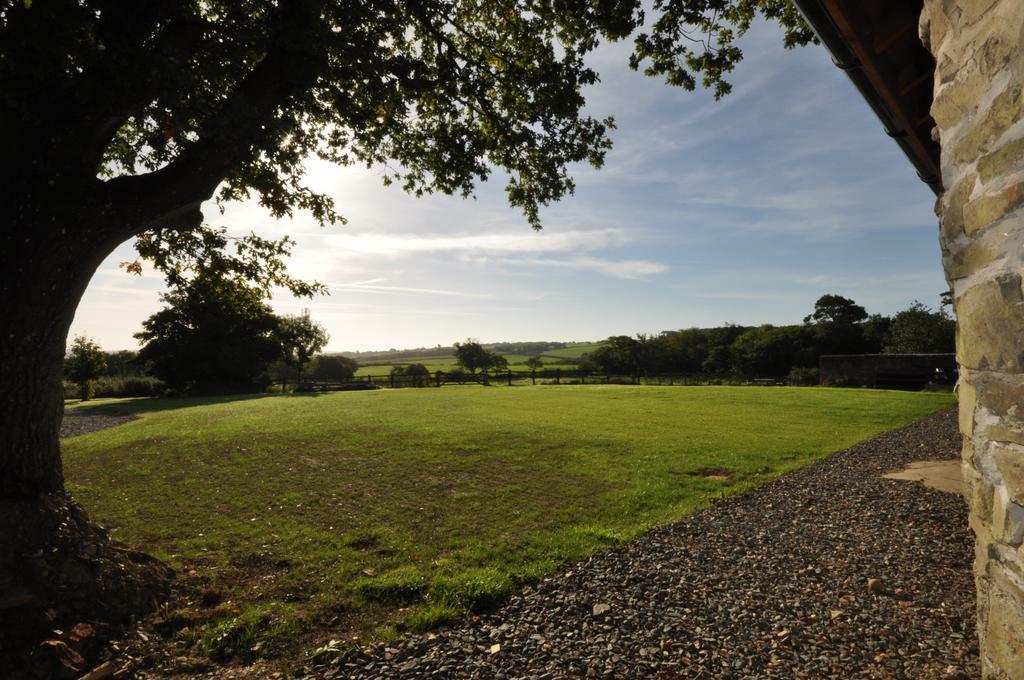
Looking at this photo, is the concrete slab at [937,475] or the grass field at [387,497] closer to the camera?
the grass field at [387,497]

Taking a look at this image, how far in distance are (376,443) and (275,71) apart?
999 cm

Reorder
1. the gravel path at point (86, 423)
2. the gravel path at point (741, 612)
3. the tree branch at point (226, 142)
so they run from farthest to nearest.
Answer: the gravel path at point (86, 423), the tree branch at point (226, 142), the gravel path at point (741, 612)

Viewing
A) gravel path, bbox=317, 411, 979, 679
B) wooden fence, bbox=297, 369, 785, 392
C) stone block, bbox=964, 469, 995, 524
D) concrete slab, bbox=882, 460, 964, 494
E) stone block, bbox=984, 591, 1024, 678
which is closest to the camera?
stone block, bbox=984, 591, 1024, 678

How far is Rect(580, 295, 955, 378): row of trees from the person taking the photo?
4550 cm

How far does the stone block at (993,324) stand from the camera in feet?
6.90

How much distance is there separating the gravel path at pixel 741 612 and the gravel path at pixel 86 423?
20183 mm

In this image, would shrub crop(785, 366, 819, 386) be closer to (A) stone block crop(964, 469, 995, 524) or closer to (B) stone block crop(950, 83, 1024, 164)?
(A) stone block crop(964, 469, 995, 524)

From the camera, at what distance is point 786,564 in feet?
17.6

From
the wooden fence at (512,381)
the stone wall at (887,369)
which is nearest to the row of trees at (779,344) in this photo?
the wooden fence at (512,381)

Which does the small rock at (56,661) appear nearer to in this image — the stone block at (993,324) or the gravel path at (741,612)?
the gravel path at (741,612)

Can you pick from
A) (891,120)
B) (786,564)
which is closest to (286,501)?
(786,564)

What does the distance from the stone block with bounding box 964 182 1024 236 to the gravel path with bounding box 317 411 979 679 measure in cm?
330

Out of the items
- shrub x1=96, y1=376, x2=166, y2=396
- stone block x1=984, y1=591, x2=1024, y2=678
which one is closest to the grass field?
stone block x1=984, y1=591, x2=1024, y2=678

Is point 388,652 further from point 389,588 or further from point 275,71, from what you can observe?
point 275,71
